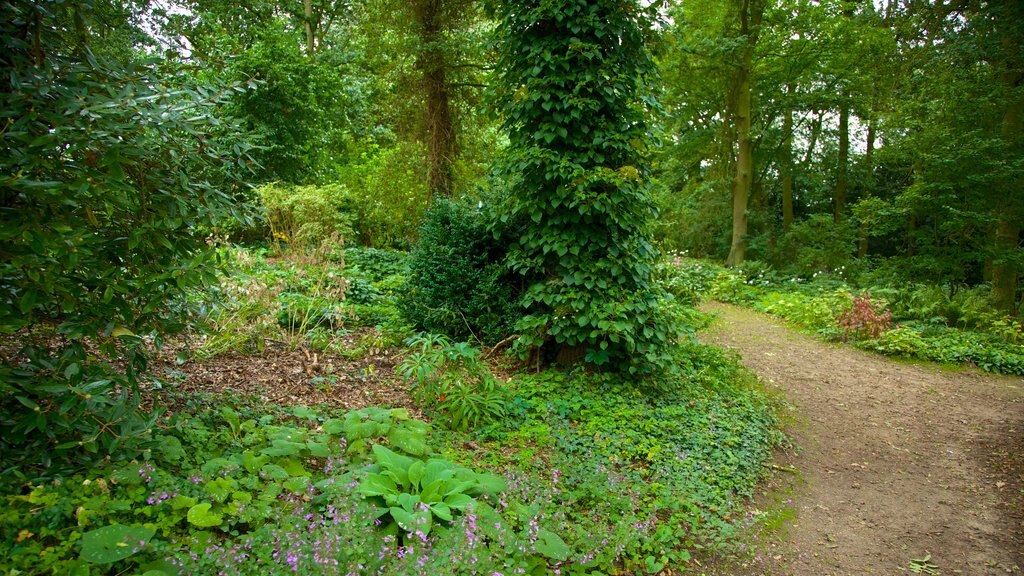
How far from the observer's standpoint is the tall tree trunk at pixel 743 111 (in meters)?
14.5

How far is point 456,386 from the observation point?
438cm

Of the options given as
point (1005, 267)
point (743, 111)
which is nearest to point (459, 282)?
point (1005, 267)

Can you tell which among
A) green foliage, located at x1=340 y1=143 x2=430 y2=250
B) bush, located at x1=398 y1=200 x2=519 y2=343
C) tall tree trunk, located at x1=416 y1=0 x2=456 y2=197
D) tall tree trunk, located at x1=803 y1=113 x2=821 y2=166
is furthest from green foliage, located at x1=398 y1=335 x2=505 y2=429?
tall tree trunk, located at x1=803 y1=113 x2=821 y2=166

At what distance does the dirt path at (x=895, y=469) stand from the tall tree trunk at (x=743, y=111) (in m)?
8.09

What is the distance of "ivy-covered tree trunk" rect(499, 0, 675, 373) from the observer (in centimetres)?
495

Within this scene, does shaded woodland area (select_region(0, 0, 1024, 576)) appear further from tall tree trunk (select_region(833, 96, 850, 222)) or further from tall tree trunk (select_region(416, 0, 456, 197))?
tall tree trunk (select_region(833, 96, 850, 222))

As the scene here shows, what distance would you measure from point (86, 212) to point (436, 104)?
31.6 ft

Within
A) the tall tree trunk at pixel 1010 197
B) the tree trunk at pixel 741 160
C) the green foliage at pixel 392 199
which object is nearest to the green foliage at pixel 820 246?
the tree trunk at pixel 741 160

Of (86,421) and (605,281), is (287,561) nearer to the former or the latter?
(86,421)

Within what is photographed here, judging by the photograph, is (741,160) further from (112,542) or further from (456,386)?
(112,542)

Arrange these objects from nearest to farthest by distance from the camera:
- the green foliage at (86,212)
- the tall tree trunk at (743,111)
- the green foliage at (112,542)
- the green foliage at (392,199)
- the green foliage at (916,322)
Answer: the green foliage at (112,542)
the green foliage at (86,212)
the green foliage at (916,322)
the green foliage at (392,199)
the tall tree trunk at (743,111)

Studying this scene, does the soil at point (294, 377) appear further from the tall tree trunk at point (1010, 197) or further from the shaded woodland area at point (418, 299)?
the tall tree trunk at point (1010, 197)

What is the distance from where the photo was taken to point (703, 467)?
4020mm

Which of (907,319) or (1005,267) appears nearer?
(1005,267)
